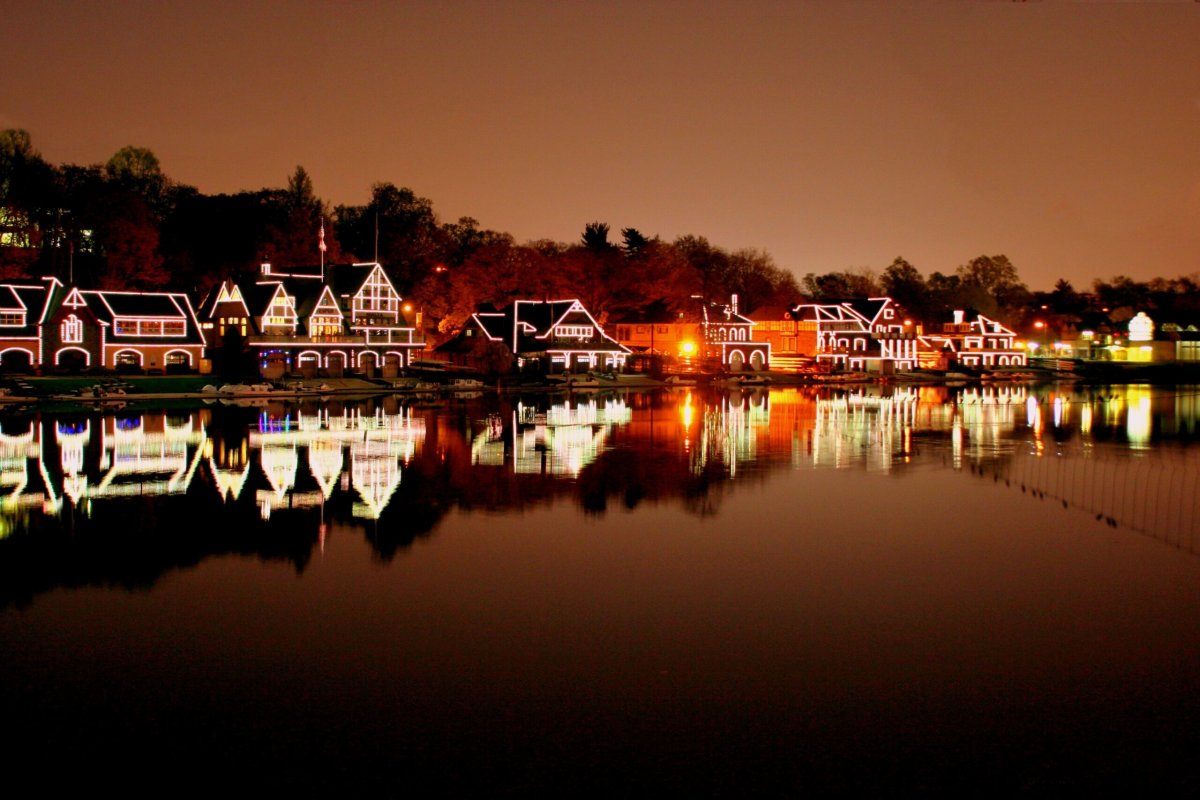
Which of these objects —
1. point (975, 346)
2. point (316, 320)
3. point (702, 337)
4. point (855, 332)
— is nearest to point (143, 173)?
point (316, 320)

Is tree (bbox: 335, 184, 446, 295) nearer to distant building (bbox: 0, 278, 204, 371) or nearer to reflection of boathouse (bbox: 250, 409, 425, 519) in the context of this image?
distant building (bbox: 0, 278, 204, 371)

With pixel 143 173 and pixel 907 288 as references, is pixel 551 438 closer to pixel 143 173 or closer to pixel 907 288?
pixel 143 173

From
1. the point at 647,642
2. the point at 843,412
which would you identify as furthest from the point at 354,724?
the point at 843,412

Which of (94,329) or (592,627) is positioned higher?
(94,329)

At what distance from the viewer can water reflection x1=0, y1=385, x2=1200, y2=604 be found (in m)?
22.5

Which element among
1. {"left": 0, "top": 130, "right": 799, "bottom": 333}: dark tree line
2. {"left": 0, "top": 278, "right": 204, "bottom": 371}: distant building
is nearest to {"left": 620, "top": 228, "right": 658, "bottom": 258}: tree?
{"left": 0, "top": 130, "right": 799, "bottom": 333}: dark tree line

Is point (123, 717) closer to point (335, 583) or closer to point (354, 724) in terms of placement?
point (354, 724)

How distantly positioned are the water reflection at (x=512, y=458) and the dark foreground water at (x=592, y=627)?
8.7 inches

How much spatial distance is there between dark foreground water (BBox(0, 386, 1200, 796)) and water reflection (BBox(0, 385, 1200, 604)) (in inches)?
8.7

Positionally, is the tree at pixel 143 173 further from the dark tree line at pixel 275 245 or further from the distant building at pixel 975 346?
the distant building at pixel 975 346

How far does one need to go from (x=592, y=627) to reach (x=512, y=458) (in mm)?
17957

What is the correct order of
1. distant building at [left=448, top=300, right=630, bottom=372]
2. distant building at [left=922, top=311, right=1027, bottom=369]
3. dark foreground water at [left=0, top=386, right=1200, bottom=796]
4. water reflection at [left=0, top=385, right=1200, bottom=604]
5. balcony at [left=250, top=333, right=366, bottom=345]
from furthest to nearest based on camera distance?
distant building at [left=922, top=311, right=1027, bottom=369], distant building at [left=448, top=300, right=630, bottom=372], balcony at [left=250, top=333, right=366, bottom=345], water reflection at [left=0, top=385, right=1200, bottom=604], dark foreground water at [left=0, top=386, right=1200, bottom=796]

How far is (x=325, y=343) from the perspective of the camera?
233 ft

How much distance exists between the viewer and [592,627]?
13555 mm
